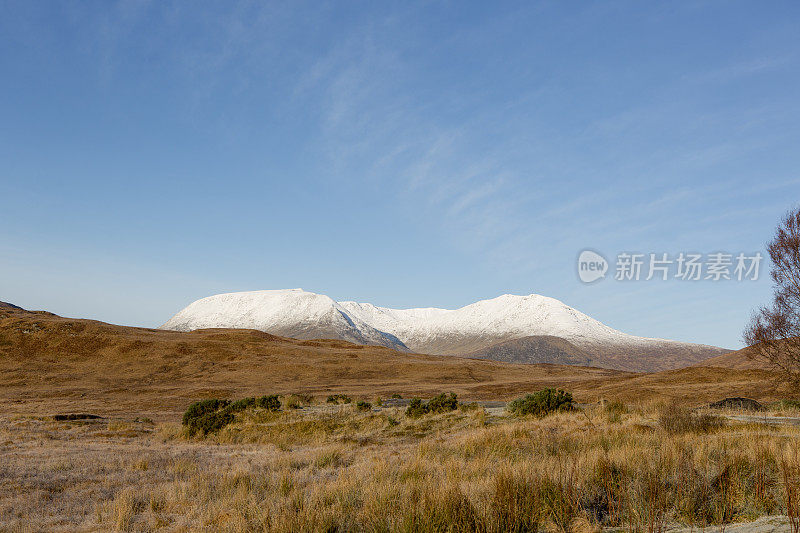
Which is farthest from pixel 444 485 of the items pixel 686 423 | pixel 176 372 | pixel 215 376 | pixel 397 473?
pixel 176 372

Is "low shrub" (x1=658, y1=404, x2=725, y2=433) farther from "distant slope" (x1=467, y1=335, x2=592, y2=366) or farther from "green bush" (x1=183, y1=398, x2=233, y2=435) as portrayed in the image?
"distant slope" (x1=467, y1=335, x2=592, y2=366)

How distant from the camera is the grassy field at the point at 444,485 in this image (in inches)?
212

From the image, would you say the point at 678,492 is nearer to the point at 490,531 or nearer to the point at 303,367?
the point at 490,531

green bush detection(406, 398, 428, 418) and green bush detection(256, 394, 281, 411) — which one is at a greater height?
green bush detection(406, 398, 428, 418)

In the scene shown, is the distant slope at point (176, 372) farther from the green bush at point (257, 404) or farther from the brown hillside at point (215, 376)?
the green bush at point (257, 404)

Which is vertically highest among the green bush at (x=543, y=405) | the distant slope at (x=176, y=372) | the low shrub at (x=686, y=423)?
the low shrub at (x=686, y=423)

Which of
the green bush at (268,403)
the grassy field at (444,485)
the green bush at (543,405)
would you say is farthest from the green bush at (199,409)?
the green bush at (543,405)

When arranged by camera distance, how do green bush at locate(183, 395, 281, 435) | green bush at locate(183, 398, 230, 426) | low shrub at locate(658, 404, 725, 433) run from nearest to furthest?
low shrub at locate(658, 404, 725, 433), green bush at locate(183, 395, 281, 435), green bush at locate(183, 398, 230, 426)

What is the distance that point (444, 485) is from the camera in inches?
234

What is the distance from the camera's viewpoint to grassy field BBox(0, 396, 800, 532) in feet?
17.7

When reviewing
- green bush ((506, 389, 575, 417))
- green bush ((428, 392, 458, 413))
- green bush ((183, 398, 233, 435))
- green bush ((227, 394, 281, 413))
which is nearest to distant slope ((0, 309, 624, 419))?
green bush ((227, 394, 281, 413))

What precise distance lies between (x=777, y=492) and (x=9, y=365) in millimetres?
71234

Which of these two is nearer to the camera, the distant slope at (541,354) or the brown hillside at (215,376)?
the brown hillside at (215,376)

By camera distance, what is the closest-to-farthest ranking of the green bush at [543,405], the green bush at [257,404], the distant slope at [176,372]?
1. the green bush at [543,405]
2. the green bush at [257,404]
3. the distant slope at [176,372]
